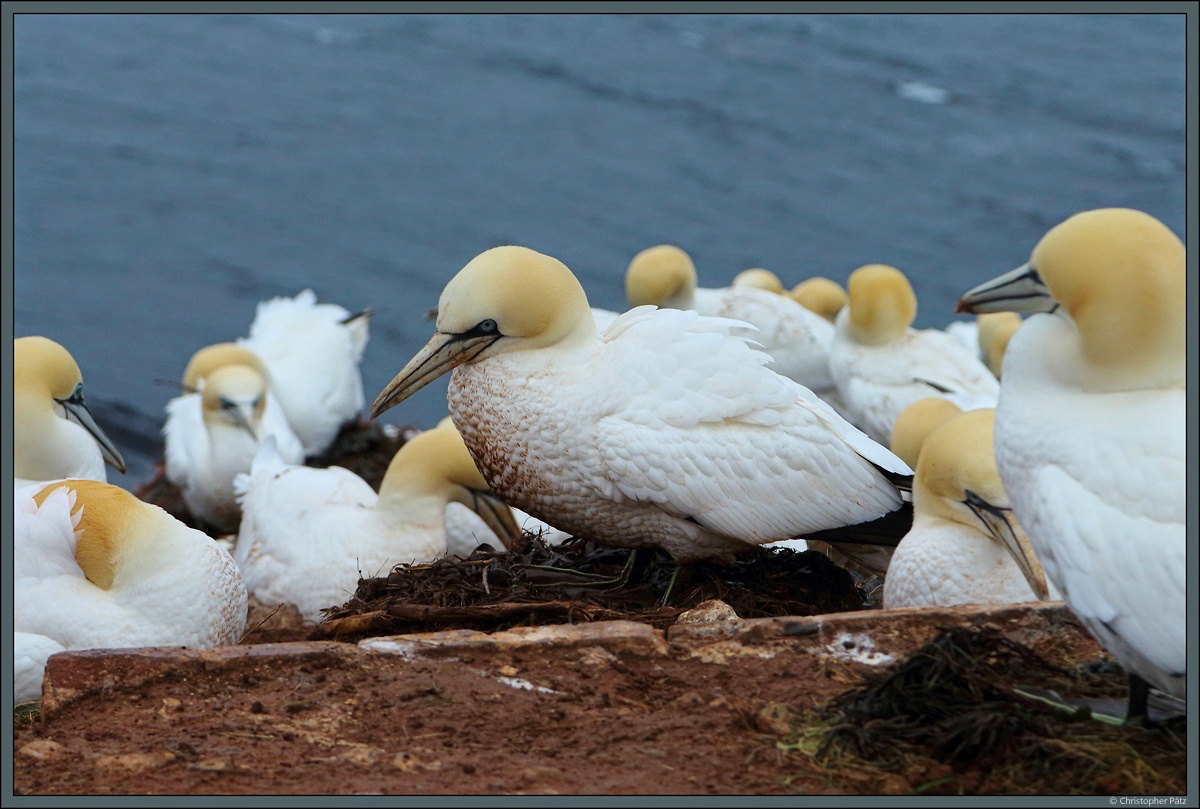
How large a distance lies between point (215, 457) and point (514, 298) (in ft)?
15.3

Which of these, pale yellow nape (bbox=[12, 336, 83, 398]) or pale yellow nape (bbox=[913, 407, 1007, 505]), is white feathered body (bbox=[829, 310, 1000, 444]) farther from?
pale yellow nape (bbox=[12, 336, 83, 398])

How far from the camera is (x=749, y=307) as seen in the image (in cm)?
953

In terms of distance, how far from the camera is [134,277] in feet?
52.6

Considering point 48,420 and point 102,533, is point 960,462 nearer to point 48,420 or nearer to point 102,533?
point 102,533

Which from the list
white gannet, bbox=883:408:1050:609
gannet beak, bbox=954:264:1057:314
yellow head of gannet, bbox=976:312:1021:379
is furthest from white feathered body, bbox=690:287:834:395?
gannet beak, bbox=954:264:1057:314

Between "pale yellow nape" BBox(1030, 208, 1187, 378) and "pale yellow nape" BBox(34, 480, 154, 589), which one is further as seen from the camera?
"pale yellow nape" BBox(34, 480, 154, 589)

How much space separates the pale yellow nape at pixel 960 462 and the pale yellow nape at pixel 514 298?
1407 millimetres

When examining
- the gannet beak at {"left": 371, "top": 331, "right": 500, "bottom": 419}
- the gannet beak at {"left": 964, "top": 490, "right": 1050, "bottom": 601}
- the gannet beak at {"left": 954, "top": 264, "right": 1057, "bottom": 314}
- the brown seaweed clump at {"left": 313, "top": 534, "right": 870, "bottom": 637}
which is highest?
the gannet beak at {"left": 954, "top": 264, "right": 1057, "bottom": 314}

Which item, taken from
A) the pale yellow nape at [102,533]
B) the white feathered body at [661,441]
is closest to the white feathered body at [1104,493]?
the white feathered body at [661,441]

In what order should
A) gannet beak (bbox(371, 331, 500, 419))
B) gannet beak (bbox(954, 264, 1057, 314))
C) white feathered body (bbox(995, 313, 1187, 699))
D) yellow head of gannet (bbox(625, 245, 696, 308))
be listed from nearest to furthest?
white feathered body (bbox(995, 313, 1187, 699)) → gannet beak (bbox(954, 264, 1057, 314)) → gannet beak (bbox(371, 331, 500, 419)) → yellow head of gannet (bbox(625, 245, 696, 308))

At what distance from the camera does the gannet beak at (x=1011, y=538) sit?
4770 millimetres

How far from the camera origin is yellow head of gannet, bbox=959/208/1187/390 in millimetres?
Answer: 3295

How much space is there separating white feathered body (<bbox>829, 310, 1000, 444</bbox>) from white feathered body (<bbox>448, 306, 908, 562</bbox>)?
12.8 ft

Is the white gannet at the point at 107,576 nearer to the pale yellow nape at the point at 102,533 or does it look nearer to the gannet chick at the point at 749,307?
the pale yellow nape at the point at 102,533
